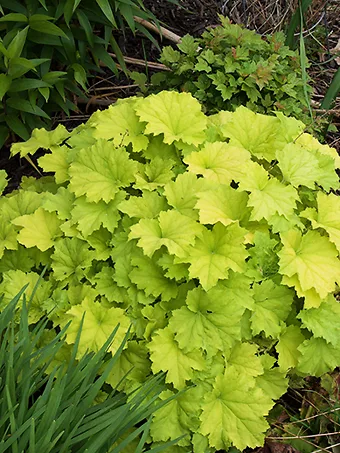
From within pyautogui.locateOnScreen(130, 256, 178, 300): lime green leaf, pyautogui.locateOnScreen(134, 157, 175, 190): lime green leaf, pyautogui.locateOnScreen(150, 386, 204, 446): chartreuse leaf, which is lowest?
pyautogui.locateOnScreen(150, 386, 204, 446): chartreuse leaf

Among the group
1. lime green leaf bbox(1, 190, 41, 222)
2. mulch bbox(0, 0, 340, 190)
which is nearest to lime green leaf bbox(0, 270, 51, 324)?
lime green leaf bbox(1, 190, 41, 222)

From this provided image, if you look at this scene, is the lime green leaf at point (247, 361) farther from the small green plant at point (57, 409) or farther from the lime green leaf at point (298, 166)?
the lime green leaf at point (298, 166)

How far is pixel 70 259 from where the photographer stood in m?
1.72

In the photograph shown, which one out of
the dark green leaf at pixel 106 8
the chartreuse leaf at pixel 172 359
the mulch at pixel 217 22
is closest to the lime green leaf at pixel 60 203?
the chartreuse leaf at pixel 172 359

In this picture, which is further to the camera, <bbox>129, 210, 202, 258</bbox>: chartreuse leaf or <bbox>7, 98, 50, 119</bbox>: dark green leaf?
<bbox>7, 98, 50, 119</bbox>: dark green leaf

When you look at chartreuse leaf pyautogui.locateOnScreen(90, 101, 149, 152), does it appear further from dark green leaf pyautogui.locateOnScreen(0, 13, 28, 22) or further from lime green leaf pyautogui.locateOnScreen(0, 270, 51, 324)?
dark green leaf pyautogui.locateOnScreen(0, 13, 28, 22)

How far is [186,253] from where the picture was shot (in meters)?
1.58

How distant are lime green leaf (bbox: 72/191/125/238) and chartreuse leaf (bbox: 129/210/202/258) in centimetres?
11

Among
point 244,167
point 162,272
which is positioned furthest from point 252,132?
point 162,272

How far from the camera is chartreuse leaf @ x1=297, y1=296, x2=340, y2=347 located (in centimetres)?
165

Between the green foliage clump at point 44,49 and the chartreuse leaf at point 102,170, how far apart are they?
700mm

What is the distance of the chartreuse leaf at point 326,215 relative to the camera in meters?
1.69

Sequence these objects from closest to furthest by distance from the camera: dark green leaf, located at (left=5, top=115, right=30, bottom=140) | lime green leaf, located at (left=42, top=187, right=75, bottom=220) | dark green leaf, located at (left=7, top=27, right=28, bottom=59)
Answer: lime green leaf, located at (left=42, top=187, right=75, bottom=220) → dark green leaf, located at (left=7, top=27, right=28, bottom=59) → dark green leaf, located at (left=5, top=115, right=30, bottom=140)

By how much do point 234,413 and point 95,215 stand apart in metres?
0.70
